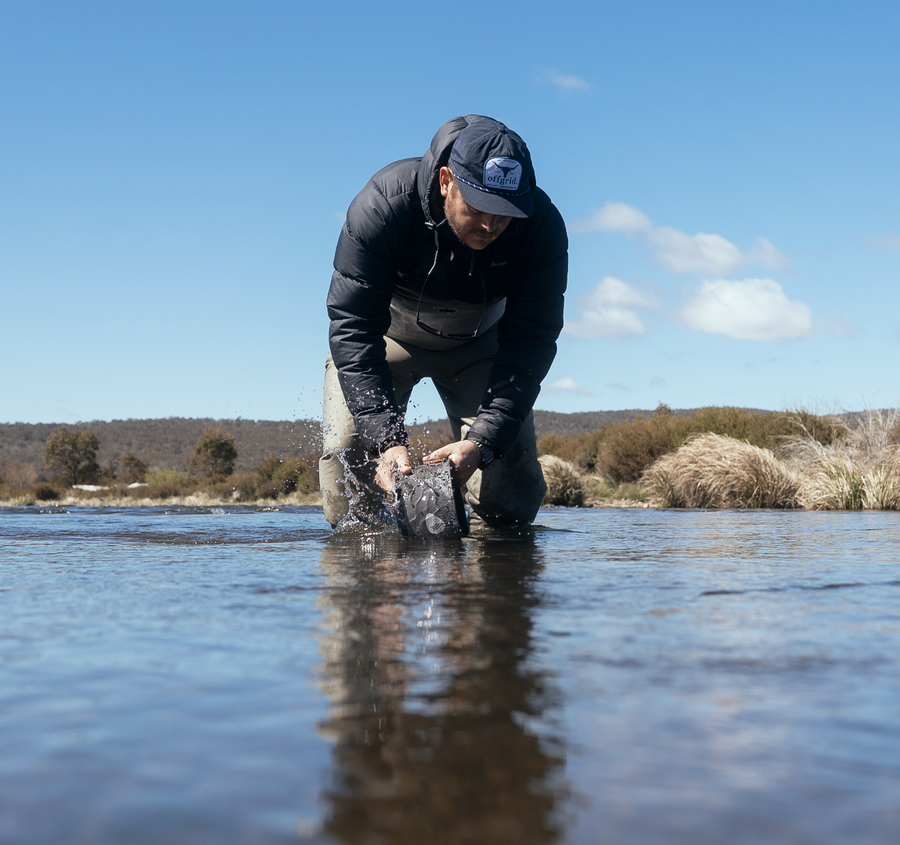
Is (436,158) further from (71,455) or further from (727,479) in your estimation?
(71,455)

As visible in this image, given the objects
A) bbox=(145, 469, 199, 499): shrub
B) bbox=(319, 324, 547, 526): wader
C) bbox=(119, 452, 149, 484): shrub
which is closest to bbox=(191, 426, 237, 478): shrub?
bbox=(119, 452, 149, 484): shrub

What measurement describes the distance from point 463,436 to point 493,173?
74.1 inches

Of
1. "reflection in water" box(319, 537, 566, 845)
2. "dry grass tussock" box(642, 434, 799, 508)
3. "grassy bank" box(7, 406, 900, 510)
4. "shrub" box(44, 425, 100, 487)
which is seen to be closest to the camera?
"reflection in water" box(319, 537, 566, 845)

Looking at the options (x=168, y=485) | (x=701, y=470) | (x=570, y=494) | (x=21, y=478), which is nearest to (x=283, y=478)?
(x=168, y=485)

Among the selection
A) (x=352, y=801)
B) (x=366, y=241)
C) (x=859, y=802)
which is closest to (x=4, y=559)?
(x=366, y=241)

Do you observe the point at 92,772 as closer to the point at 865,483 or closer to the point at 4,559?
the point at 4,559

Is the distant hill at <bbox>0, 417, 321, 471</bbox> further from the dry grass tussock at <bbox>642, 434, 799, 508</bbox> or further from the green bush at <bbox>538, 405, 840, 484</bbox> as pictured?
the dry grass tussock at <bbox>642, 434, 799, 508</bbox>

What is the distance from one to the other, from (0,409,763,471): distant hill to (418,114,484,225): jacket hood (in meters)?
52.1

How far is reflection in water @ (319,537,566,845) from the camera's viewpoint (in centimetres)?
88

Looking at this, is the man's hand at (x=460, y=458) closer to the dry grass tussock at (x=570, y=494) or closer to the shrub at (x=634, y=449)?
the dry grass tussock at (x=570, y=494)

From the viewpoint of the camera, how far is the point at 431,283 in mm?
4211

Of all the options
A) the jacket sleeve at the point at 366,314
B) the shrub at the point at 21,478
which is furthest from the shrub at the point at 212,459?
the jacket sleeve at the point at 366,314

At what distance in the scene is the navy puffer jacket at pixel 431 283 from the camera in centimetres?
389

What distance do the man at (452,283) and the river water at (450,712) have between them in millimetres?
1627
